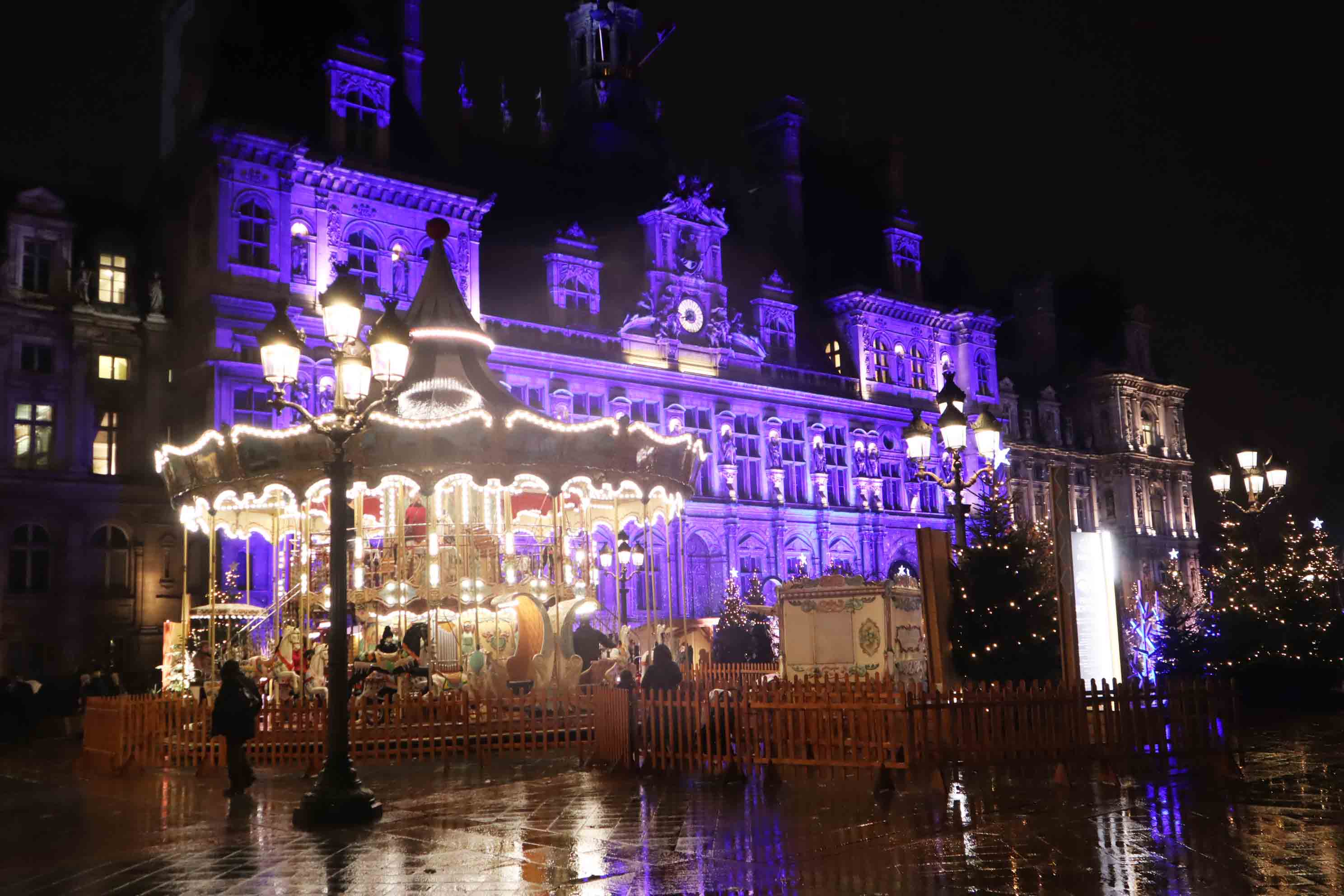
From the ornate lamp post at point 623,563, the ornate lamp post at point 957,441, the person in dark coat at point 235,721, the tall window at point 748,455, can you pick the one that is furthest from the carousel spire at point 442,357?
the tall window at point 748,455

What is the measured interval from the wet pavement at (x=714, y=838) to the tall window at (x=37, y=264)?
66.5 feet

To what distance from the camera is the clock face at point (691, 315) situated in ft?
134

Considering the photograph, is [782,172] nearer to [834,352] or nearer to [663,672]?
[834,352]

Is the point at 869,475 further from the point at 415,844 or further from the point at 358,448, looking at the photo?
the point at 415,844

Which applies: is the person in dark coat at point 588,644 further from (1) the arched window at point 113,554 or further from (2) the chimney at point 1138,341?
(2) the chimney at point 1138,341

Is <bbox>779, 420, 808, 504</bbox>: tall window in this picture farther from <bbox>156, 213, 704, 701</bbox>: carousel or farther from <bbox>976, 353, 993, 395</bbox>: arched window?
<bbox>156, 213, 704, 701</bbox>: carousel

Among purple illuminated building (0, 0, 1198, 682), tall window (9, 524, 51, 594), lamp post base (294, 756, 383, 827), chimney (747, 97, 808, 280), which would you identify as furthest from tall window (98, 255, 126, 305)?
chimney (747, 97, 808, 280)

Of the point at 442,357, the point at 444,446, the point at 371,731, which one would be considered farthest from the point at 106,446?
the point at 371,731

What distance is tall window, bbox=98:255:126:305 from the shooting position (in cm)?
3238

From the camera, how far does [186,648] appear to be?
2581cm

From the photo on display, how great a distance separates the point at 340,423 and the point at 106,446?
2324 cm

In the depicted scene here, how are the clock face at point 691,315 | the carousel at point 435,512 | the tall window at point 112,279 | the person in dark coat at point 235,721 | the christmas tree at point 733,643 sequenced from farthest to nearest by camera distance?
1. the clock face at point 691,315
2. the tall window at point 112,279
3. the christmas tree at point 733,643
4. the carousel at point 435,512
5. the person in dark coat at point 235,721

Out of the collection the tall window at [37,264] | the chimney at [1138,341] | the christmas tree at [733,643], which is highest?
the chimney at [1138,341]

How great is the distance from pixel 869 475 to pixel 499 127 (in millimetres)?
18929
